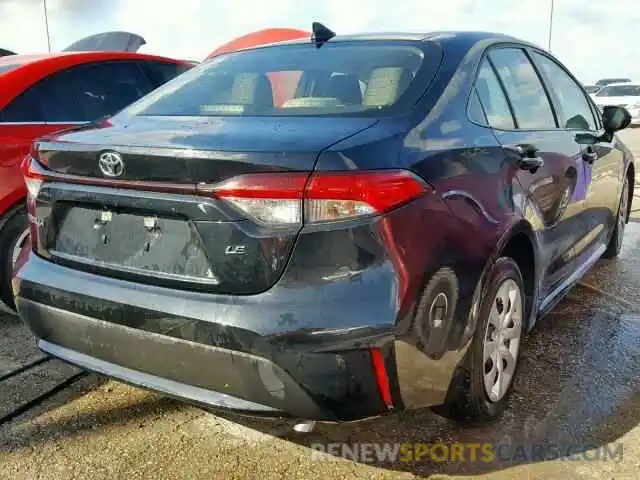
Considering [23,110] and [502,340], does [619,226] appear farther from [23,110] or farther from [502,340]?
[23,110]

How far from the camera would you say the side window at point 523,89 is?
2.85 metres

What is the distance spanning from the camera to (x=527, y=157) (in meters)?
2.65

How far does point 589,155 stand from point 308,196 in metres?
2.27

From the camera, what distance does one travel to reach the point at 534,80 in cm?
321

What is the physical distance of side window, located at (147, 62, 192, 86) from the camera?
4899 mm

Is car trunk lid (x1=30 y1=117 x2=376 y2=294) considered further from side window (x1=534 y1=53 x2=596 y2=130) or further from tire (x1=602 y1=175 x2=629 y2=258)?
tire (x1=602 y1=175 x2=629 y2=258)

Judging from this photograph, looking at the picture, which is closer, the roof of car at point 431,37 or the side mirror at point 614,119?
the roof of car at point 431,37

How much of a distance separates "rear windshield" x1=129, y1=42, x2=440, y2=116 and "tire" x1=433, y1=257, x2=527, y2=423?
76 centimetres

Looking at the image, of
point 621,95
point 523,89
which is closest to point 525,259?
point 523,89

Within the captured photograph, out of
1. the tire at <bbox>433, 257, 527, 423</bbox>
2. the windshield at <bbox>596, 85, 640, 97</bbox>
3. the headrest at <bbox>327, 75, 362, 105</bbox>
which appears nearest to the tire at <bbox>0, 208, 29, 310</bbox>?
the headrest at <bbox>327, 75, 362, 105</bbox>

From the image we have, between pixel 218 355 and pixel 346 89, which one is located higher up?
pixel 346 89

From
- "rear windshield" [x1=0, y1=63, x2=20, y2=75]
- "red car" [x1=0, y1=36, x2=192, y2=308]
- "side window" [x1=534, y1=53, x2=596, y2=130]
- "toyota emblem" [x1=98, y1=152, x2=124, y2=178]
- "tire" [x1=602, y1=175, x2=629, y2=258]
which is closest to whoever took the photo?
"toyota emblem" [x1=98, y1=152, x2=124, y2=178]

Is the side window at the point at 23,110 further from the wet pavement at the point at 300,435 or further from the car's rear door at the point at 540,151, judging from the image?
the car's rear door at the point at 540,151

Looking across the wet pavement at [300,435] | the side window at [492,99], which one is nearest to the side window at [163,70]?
the wet pavement at [300,435]
